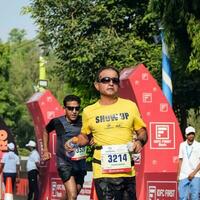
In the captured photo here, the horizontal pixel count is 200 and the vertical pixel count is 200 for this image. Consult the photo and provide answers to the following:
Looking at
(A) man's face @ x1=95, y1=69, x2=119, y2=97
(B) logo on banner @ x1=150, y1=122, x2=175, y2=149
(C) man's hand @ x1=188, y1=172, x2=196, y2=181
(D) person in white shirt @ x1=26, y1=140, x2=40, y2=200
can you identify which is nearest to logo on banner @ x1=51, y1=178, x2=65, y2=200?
(D) person in white shirt @ x1=26, y1=140, x2=40, y2=200

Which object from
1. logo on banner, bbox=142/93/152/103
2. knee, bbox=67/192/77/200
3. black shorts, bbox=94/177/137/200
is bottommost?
knee, bbox=67/192/77/200

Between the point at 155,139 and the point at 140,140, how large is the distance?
716 centimetres

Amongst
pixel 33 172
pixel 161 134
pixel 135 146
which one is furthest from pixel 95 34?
pixel 135 146

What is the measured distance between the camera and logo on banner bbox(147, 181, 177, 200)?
48.2 ft

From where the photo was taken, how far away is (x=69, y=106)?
465 inches

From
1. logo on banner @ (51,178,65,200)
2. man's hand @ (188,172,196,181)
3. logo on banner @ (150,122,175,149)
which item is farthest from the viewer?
logo on banner @ (51,178,65,200)

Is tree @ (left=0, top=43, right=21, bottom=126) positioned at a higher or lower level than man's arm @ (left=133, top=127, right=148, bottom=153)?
higher

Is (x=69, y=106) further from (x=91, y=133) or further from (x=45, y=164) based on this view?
(x=45, y=164)

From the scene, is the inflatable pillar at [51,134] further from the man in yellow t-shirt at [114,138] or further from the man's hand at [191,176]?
the man in yellow t-shirt at [114,138]

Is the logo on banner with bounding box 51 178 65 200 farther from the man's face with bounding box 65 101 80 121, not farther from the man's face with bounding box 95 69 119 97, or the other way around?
the man's face with bounding box 95 69 119 97

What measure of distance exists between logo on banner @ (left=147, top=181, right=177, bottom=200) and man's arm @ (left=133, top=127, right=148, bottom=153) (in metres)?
6.91

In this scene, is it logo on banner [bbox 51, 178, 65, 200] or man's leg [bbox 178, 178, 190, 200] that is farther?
logo on banner [bbox 51, 178, 65, 200]

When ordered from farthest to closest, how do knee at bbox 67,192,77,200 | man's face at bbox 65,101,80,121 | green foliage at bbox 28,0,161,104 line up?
green foliage at bbox 28,0,161,104 < man's face at bbox 65,101,80,121 < knee at bbox 67,192,77,200

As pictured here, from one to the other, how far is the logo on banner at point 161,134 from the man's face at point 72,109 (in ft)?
10.3
